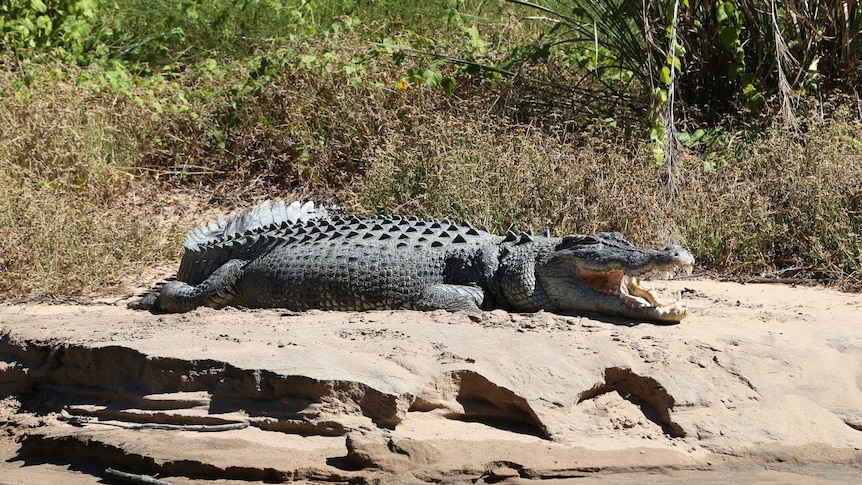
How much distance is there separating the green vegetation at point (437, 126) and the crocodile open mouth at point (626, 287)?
4.79ft

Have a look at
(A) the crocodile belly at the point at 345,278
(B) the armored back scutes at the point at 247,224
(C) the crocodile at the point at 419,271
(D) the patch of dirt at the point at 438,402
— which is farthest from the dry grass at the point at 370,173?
(D) the patch of dirt at the point at 438,402

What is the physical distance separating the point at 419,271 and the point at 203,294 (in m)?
1.44

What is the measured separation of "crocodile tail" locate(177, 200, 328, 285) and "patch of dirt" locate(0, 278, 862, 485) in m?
1.44

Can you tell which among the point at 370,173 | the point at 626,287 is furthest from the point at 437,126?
the point at 626,287

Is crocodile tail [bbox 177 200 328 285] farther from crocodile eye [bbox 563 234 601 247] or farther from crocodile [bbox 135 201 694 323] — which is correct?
crocodile eye [bbox 563 234 601 247]

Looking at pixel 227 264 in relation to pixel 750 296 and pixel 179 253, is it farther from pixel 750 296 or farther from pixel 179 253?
pixel 750 296

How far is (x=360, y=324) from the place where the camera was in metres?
4.70

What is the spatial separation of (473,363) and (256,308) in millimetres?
2171

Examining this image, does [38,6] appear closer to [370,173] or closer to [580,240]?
[370,173]

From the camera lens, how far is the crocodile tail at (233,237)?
6125mm

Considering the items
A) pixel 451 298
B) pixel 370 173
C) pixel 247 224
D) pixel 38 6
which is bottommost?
pixel 451 298

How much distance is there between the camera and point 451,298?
17.1ft

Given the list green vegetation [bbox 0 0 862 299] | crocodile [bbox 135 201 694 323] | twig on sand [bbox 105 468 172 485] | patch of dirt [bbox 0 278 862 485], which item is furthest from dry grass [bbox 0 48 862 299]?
twig on sand [bbox 105 468 172 485]

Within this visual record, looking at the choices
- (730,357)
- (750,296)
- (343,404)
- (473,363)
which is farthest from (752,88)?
(343,404)
